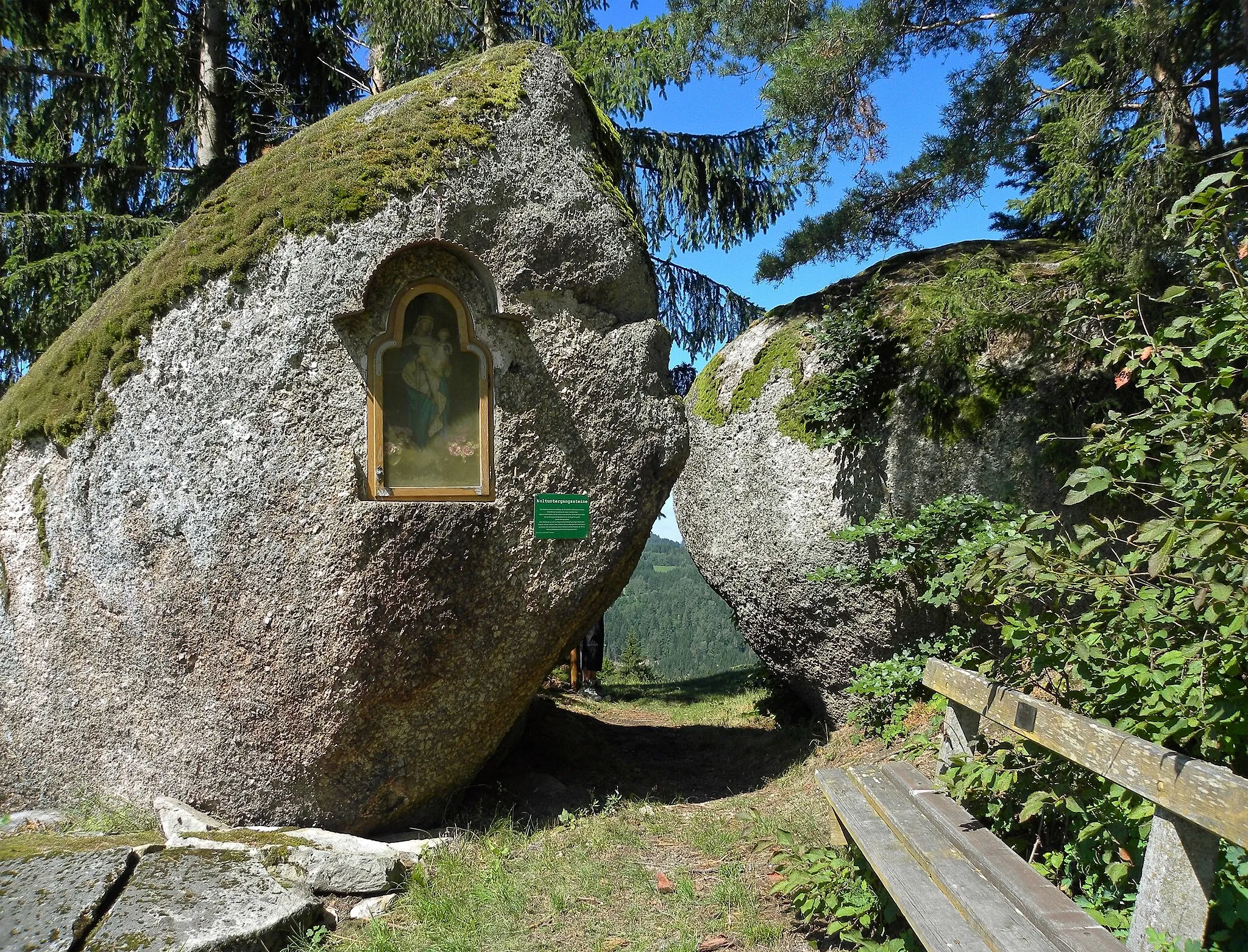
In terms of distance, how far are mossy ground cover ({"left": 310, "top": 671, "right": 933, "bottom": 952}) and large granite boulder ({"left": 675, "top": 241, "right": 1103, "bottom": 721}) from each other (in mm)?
927

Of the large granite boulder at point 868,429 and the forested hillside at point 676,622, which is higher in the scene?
the large granite boulder at point 868,429

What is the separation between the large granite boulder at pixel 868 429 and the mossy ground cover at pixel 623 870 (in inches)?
36.5

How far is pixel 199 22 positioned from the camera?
462 inches

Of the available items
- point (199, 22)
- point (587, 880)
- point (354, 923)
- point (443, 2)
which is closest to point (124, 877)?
point (354, 923)

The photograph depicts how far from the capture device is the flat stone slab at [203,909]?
3986 millimetres

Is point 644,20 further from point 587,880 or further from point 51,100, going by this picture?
point 587,880

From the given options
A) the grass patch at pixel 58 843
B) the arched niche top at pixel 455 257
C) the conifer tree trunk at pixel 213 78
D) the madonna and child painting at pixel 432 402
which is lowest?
the grass patch at pixel 58 843

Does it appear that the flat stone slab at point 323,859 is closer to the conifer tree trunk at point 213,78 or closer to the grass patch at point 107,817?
the grass patch at point 107,817

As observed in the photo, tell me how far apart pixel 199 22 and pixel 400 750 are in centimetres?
1070

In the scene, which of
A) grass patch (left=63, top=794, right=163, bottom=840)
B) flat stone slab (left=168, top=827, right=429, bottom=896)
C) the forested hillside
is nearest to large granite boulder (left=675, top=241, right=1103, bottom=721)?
flat stone slab (left=168, top=827, right=429, bottom=896)

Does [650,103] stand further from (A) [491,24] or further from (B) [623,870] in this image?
(B) [623,870]

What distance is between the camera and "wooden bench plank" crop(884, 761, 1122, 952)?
2361 millimetres

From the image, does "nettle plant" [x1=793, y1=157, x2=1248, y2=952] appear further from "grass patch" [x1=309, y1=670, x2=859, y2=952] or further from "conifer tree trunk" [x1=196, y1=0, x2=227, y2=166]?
→ "conifer tree trunk" [x1=196, y1=0, x2=227, y2=166]

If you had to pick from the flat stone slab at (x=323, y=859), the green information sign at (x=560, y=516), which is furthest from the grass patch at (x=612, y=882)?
the green information sign at (x=560, y=516)
